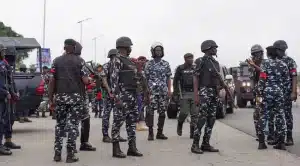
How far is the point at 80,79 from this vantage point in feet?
25.5

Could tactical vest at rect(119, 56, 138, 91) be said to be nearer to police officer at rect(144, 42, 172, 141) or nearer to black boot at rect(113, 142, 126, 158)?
black boot at rect(113, 142, 126, 158)

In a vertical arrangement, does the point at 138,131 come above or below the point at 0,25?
below

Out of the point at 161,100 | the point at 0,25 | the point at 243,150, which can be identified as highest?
the point at 0,25

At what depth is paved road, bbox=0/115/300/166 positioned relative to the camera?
25.0 feet

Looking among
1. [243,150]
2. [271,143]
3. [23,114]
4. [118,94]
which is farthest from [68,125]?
[23,114]

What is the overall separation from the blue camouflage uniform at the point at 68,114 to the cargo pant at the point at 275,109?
10.7ft

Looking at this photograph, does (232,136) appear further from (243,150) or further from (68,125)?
(68,125)

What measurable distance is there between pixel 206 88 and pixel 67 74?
7.59 ft

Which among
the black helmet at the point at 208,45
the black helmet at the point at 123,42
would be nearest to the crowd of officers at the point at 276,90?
the black helmet at the point at 208,45

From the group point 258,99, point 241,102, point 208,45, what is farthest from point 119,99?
point 241,102

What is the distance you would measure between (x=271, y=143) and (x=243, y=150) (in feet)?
2.91

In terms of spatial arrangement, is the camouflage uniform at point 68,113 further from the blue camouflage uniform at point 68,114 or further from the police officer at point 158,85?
the police officer at point 158,85

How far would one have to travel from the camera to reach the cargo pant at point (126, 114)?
8.08 metres

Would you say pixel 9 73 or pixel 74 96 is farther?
pixel 9 73
